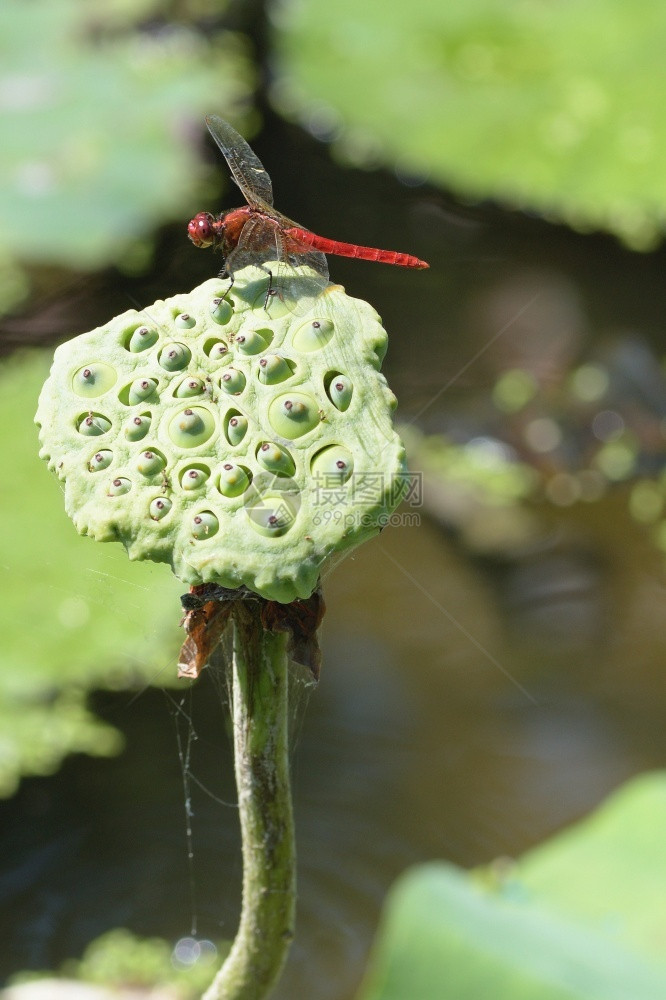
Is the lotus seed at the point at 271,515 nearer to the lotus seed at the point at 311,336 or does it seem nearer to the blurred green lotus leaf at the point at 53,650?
the lotus seed at the point at 311,336

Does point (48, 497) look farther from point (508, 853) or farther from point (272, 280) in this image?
point (272, 280)

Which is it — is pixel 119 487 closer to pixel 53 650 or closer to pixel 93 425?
pixel 93 425

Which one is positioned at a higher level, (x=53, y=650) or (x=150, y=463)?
(x=150, y=463)

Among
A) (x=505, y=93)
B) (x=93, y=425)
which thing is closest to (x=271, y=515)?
(x=93, y=425)

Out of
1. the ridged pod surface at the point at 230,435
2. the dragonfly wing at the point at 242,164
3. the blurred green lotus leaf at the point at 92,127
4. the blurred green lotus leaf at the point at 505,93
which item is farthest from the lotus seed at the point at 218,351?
the blurred green lotus leaf at the point at 505,93

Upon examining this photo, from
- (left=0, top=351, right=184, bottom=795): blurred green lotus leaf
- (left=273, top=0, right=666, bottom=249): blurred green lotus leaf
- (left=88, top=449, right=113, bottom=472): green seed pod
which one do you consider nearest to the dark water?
(left=0, top=351, right=184, bottom=795): blurred green lotus leaf

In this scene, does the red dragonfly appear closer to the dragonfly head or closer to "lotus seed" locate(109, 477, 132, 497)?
the dragonfly head

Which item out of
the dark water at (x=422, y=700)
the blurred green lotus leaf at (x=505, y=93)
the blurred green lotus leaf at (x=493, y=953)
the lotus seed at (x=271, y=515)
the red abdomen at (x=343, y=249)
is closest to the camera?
the lotus seed at (x=271, y=515)
